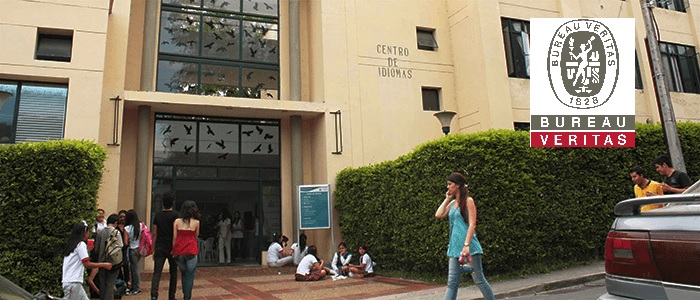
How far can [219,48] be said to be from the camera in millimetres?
15125

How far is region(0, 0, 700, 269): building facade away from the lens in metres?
13.7

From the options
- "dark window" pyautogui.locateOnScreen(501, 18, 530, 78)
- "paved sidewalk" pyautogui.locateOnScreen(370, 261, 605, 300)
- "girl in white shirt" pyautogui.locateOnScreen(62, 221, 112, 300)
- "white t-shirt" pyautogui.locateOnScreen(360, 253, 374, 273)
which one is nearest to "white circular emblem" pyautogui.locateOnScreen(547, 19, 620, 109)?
"paved sidewalk" pyautogui.locateOnScreen(370, 261, 605, 300)

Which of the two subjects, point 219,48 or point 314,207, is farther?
point 219,48

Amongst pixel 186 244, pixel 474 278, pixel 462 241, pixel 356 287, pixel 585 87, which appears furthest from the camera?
pixel 356 287

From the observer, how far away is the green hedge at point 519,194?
927 cm

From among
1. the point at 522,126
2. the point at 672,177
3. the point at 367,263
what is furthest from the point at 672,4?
the point at 367,263

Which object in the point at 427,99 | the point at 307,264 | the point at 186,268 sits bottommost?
the point at 307,264

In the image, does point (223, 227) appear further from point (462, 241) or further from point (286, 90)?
point (462, 241)

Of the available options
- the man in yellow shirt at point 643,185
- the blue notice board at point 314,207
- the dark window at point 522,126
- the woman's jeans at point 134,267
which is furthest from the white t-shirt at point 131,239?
the dark window at point 522,126

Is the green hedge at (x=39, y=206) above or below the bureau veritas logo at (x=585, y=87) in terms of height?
below

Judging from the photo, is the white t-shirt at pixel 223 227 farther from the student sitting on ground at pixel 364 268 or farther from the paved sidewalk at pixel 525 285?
the paved sidewalk at pixel 525 285

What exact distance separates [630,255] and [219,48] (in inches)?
562

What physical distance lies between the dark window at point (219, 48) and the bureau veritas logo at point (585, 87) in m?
8.81

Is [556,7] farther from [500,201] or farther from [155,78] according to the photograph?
[155,78]
